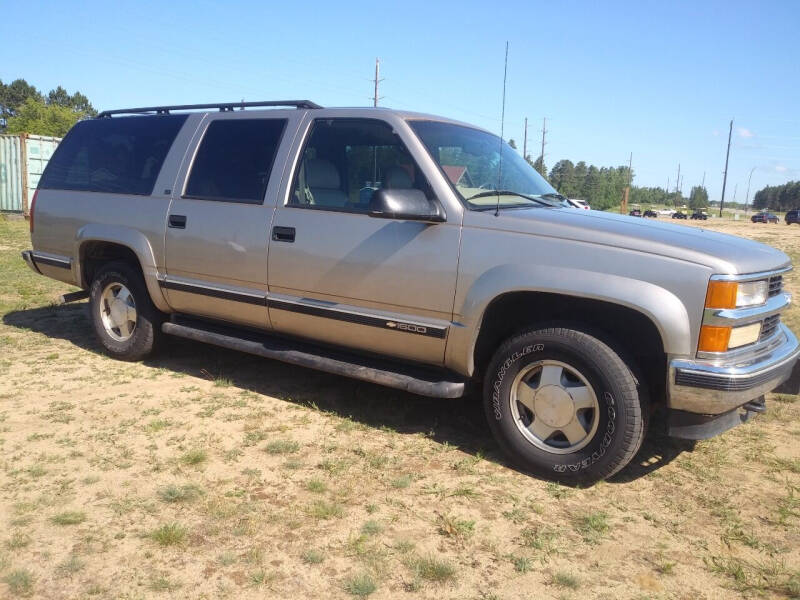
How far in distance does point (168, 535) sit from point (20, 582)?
0.57 m

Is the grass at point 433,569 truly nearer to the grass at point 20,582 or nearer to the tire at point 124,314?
the grass at point 20,582

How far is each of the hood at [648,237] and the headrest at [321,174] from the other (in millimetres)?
1114

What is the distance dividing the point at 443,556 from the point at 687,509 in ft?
4.45

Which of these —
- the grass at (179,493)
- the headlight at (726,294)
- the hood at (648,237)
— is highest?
the hood at (648,237)

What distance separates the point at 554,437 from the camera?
360cm

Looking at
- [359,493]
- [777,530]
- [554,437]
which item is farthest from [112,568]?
[777,530]

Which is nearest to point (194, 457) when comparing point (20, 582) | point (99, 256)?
point (20, 582)

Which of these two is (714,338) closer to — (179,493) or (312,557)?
(312,557)

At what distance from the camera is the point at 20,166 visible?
1875 cm

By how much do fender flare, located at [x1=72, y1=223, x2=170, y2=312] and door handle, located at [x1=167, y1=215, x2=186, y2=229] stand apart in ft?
0.98

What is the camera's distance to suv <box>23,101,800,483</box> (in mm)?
3234

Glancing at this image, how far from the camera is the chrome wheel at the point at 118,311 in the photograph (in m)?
5.39

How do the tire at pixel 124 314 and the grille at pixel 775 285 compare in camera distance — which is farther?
the tire at pixel 124 314

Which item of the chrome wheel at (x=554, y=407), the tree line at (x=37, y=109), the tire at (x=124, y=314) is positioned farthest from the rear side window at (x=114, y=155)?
the tree line at (x=37, y=109)
